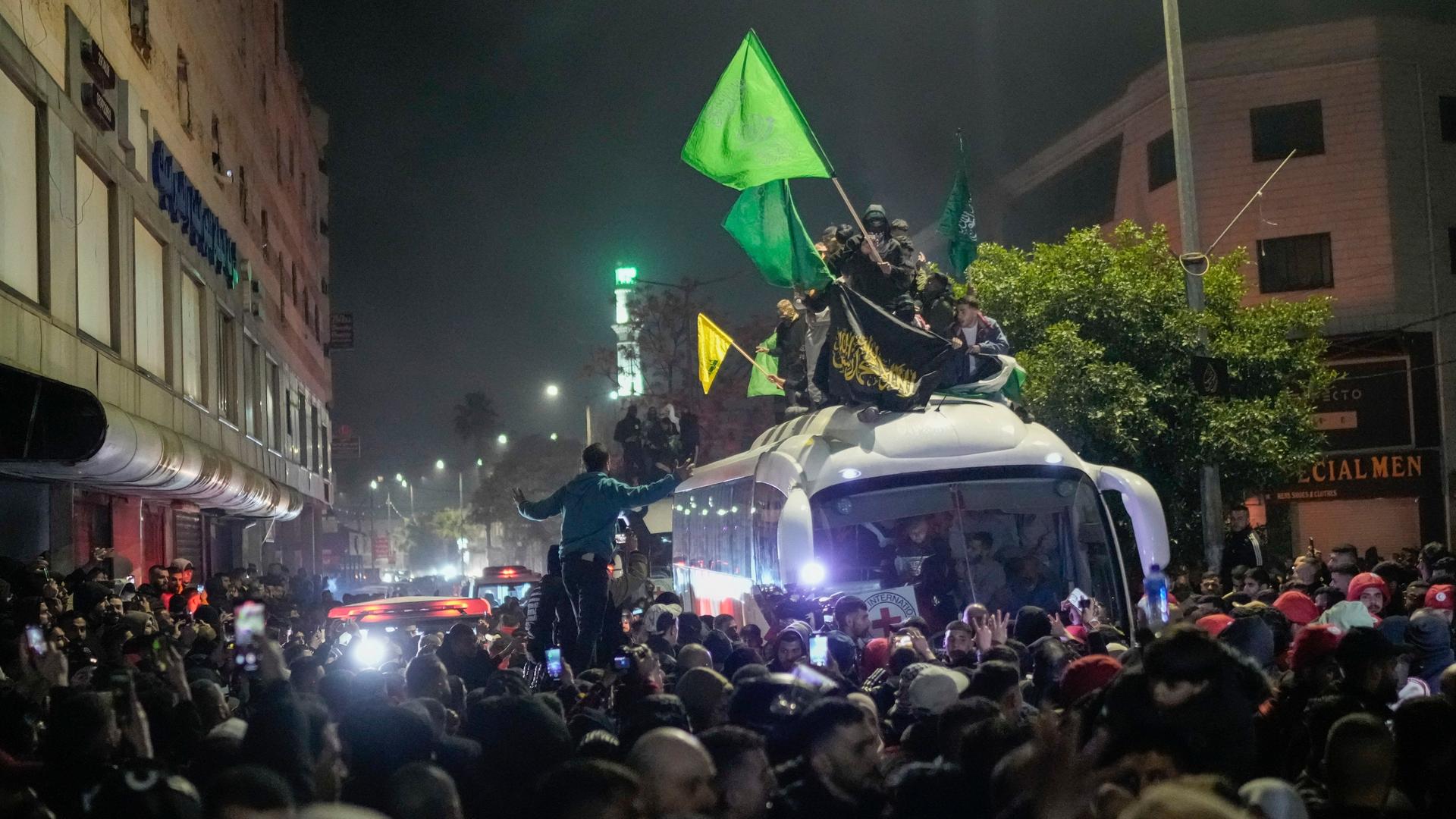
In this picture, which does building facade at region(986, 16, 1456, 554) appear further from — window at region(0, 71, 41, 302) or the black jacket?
window at region(0, 71, 41, 302)

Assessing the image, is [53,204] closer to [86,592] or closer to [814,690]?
[86,592]

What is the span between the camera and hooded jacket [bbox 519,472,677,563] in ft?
31.8

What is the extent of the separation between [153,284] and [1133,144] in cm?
2474

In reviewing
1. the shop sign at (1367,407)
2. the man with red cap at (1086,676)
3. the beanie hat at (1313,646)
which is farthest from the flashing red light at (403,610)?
the shop sign at (1367,407)

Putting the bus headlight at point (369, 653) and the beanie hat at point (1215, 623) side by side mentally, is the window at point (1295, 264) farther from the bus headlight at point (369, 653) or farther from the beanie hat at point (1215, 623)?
the bus headlight at point (369, 653)

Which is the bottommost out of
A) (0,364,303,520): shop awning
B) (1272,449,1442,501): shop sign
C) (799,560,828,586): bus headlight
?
(799,560,828,586): bus headlight

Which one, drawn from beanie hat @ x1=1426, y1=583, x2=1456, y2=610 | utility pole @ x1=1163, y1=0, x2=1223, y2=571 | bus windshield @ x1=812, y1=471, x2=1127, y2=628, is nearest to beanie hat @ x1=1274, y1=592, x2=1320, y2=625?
beanie hat @ x1=1426, y1=583, x2=1456, y2=610

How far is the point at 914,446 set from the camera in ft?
42.9

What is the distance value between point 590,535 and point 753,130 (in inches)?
234


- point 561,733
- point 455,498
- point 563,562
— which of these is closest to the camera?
point 561,733

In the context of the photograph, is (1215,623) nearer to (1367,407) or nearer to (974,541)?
(974,541)

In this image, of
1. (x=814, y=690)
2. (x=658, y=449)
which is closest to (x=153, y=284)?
(x=658, y=449)

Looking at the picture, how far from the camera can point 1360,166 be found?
33.4 meters

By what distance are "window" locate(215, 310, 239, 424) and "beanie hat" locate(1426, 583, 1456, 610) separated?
82.0 ft
